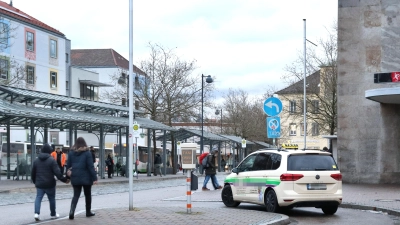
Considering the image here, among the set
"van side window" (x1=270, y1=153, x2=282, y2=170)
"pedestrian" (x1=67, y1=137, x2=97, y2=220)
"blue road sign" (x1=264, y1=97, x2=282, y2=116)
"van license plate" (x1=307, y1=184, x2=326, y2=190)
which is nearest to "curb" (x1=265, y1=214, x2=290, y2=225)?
"van license plate" (x1=307, y1=184, x2=326, y2=190)

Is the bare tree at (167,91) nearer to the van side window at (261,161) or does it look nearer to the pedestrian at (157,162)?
the pedestrian at (157,162)

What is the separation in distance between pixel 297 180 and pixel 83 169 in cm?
501

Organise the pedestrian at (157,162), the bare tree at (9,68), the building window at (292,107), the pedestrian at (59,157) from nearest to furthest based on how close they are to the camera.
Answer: the pedestrian at (59,157)
the bare tree at (9,68)
the pedestrian at (157,162)
the building window at (292,107)

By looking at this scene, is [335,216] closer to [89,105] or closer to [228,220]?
[228,220]

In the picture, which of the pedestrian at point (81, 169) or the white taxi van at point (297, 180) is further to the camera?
the white taxi van at point (297, 180)

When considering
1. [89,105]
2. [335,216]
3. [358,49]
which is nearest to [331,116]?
[89,105]

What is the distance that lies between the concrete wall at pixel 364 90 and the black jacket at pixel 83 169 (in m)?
18.3

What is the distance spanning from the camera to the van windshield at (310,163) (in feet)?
55.5

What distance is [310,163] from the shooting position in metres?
17.0

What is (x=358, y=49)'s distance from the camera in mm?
30922

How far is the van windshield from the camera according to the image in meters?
16.9

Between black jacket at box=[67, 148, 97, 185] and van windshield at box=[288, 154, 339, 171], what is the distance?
4.80 m

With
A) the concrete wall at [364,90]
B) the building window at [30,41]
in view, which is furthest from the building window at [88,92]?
the concrete wall at [364,90]

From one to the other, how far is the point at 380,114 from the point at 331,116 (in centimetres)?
2455
